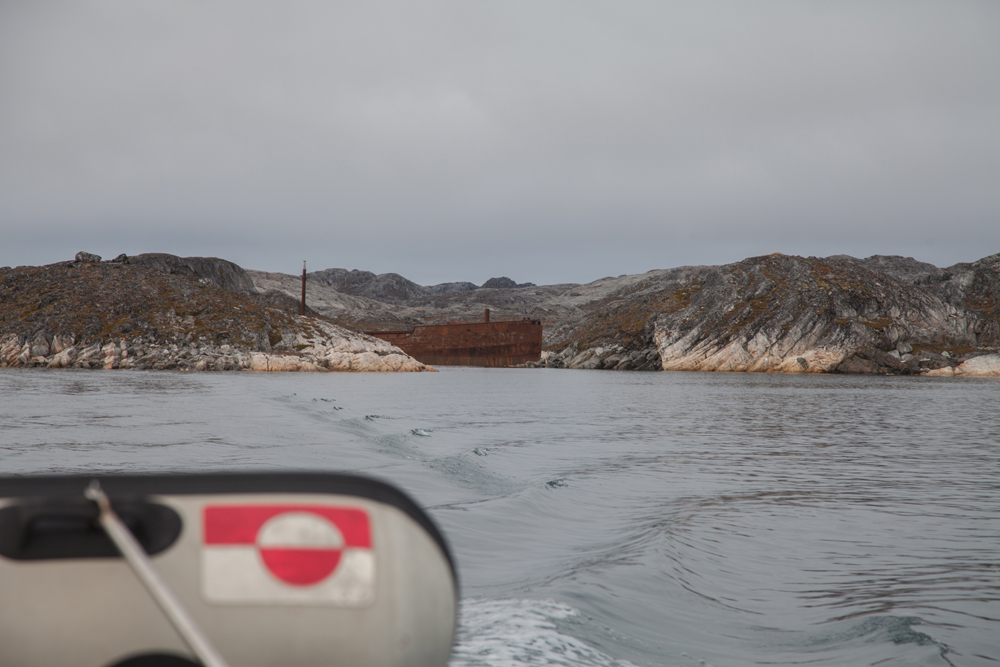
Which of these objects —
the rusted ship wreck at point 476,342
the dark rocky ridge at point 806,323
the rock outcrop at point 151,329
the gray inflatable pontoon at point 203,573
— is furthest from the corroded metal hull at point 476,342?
the gray inflatable pontoon at point 203,573

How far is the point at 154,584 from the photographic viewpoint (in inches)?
49.3

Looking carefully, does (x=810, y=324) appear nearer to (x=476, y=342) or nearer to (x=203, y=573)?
(x=476, y=342)

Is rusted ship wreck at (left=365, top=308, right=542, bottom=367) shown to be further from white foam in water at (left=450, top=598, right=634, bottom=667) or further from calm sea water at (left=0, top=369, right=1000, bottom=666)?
white foam in water at (left=450, top=598, right=634, bottom=667)

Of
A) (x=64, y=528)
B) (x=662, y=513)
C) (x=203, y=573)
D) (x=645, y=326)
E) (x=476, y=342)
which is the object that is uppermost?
(x=645, y=326)

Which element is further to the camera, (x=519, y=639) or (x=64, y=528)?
(x=519, y=639)

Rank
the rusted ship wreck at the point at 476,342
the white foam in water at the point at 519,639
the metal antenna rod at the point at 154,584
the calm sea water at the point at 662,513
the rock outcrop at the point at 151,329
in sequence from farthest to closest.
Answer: the rusted ship wreck at the point at 476,342 < the rock outcrop at the point at 151,329 < the calm sea water at the point at 662,513 < the white foam in water at the point at 519,639 < the metal antenna rod at the point at 154,584

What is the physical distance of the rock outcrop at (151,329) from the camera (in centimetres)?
3781

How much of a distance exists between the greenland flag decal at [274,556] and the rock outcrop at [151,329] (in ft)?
135

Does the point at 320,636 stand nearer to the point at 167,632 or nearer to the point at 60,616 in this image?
the point at 167,632

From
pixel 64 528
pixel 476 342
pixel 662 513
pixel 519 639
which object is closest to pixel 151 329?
pixel 476 342

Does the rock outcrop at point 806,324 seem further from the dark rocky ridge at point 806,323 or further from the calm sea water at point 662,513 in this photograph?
the calm sea water at point 662,513

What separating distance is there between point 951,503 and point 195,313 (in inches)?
1799

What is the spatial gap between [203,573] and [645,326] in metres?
61.9

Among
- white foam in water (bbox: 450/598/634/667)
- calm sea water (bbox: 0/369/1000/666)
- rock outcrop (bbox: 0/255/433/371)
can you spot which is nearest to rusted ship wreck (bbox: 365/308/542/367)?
rock outcrop (bbox: 0/255/433/371)
